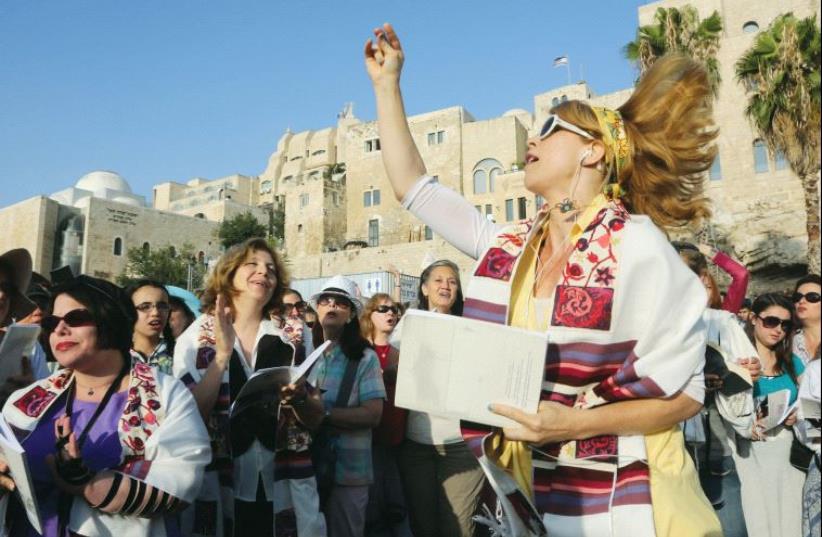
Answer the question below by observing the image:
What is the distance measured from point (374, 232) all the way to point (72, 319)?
44437 millimetres

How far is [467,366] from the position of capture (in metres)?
1.66

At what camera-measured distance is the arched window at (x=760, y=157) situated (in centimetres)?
2584

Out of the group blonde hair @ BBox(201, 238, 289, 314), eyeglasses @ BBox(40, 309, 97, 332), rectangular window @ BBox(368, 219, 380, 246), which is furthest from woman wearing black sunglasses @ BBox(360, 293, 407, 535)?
rectangular window @ BBox(368, 219, 380, 246)

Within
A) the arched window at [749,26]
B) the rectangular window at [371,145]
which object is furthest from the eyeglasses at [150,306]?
the rectangular window at [371,145]

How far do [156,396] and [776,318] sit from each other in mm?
4397

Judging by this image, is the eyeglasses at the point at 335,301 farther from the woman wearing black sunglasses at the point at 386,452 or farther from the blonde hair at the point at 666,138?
the blonde hair at the point at 666,138

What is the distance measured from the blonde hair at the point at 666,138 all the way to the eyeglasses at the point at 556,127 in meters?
0.02

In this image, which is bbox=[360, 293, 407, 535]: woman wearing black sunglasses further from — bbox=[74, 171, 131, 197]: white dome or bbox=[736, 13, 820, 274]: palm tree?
bbox=[74, 171, 131, 197]: white dome

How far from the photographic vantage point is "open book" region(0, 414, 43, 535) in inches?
85.5

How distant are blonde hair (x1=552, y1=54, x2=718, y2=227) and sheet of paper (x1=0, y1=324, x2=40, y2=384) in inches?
108

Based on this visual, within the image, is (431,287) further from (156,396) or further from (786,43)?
(786,43)

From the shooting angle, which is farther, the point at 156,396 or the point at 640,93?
the point at 156,396

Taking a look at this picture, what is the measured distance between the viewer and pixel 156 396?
2646mm

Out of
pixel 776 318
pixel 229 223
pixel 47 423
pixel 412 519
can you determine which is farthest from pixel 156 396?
pixel 229 223
